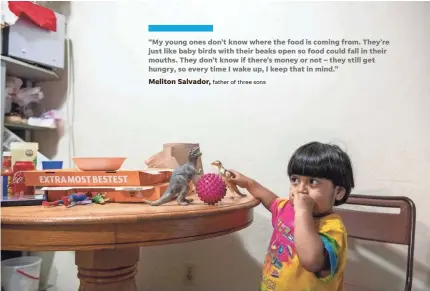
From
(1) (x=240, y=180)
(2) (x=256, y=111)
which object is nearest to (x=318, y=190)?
(1) (x=240, y=180)

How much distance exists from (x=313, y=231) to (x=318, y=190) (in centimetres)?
12

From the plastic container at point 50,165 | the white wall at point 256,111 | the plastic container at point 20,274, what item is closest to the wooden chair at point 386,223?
the white wall at point 256,111

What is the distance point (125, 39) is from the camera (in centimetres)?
176

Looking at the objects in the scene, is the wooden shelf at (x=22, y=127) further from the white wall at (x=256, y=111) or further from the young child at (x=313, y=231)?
the young child at (x=313, y=231)

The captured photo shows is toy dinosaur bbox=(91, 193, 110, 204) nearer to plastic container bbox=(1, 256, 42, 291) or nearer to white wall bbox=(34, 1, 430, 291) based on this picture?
white wall bbox=(34, 1, 430, 291)

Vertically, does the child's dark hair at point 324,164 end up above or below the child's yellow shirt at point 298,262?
above

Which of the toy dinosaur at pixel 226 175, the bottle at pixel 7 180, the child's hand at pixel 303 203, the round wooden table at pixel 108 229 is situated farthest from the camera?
the toy dinosaur at pixel 226 175

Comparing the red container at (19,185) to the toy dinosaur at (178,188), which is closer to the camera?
the toy dinosaur at (178,188)

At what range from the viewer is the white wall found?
154 centimetres

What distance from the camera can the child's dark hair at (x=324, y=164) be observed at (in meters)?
0.93

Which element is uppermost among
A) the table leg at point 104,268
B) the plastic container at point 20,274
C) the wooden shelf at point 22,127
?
the wooden shelf at point 22,127

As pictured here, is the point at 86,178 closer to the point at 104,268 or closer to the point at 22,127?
the point at 104,268

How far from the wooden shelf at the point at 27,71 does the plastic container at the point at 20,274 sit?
0.80m

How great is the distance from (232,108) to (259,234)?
538 mm
